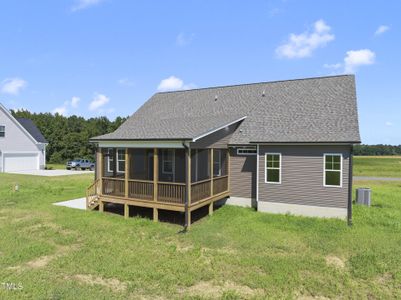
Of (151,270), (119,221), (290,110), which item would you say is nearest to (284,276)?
(151,270)

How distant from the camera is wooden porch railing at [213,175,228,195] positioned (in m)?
12.9

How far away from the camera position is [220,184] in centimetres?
1328

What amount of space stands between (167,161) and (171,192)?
421 centimetres

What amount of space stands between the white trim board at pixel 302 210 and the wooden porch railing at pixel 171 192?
405cm

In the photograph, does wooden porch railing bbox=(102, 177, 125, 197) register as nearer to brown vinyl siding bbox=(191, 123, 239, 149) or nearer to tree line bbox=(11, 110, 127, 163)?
brown vinyl siding bbox=(191, 123, 239, 149)

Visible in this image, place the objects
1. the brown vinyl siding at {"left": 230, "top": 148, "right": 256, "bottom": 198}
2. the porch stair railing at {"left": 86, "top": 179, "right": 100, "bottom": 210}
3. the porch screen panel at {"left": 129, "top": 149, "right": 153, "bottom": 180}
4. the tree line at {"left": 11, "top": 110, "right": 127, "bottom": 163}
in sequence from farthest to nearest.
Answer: the tree line at {"left": 11, "top": 110, "right": 127, "bottom": 163} < the porch screen panel at {"left": 129, "top": 149, "right": 153, "bottom": 180} < the brown vinyl siding at {"left": 230, "top": 148, "right": 256, "bottom": 198} < the porch stair railing at {"left": 86, "top": 179, "right": 100, "bottom": 210}

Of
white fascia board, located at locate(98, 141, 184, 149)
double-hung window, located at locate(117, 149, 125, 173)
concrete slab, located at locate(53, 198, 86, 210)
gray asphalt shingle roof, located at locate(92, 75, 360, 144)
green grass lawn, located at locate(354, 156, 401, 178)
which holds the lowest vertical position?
green grass lawn, located at locate(354, 156, 401, 178)

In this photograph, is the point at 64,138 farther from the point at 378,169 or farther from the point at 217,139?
the point at 378,169

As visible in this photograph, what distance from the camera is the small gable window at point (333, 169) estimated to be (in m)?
11.6

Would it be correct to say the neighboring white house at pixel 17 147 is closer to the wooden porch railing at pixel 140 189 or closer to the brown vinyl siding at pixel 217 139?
the wooden porch railing at pixel 140 189

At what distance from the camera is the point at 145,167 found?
15.5 metres

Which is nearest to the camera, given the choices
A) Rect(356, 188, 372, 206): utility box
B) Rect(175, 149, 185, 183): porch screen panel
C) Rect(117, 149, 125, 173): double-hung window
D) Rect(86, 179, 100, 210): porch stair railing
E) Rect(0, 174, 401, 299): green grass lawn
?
Rect(0, 174, 401, 299): green grass lawn

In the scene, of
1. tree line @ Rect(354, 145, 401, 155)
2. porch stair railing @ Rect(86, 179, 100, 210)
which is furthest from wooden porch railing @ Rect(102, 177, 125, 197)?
tree line @ Rect(354, 145, 401, 155)

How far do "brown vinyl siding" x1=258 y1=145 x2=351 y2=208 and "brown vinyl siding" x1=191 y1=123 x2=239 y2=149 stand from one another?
1.77 meters
